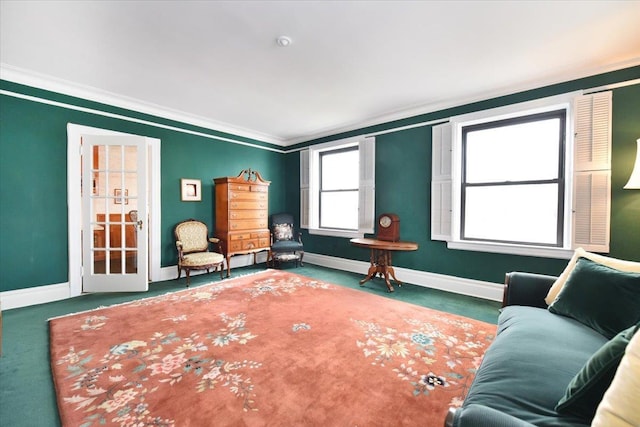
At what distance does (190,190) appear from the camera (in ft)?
14.7

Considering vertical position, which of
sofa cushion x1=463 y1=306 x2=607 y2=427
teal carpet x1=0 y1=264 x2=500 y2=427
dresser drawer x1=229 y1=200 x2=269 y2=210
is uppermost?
dresser drawer x1=229 y1=200 x2=269 y2=210

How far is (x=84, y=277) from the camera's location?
350 centimetres

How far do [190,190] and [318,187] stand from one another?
2433 mm

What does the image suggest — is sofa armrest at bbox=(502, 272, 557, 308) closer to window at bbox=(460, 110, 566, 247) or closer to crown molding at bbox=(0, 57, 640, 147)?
window at bbox=(460, 110, 566, 247)

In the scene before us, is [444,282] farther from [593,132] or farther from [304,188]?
[304,188]

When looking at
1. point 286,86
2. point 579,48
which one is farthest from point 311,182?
point 579,48

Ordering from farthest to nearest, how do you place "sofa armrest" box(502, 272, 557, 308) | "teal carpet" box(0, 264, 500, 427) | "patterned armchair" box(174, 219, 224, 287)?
"patterned armchair" box(174, 219, 224, 287) < "sofa armrest" box(502, 272, 557, 308) < "teal carpet" box(0, 264, 500, 427)

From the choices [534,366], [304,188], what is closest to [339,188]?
[304,188]

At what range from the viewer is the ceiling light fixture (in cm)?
232

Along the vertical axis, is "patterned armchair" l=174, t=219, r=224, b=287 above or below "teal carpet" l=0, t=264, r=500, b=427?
above

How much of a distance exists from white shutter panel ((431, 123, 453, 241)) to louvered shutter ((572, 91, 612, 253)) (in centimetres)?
128

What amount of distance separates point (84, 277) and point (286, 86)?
362 centimetres

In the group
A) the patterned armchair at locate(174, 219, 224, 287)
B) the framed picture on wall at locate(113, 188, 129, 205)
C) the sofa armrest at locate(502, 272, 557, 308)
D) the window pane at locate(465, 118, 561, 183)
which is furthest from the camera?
the patterned armchair at locate(174, 219, 224, 287)

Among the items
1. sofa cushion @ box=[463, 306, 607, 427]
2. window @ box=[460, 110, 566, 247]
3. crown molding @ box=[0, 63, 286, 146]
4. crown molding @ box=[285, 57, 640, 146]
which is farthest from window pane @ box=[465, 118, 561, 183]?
crown molding @ box=[0, 63, 286, 146]
